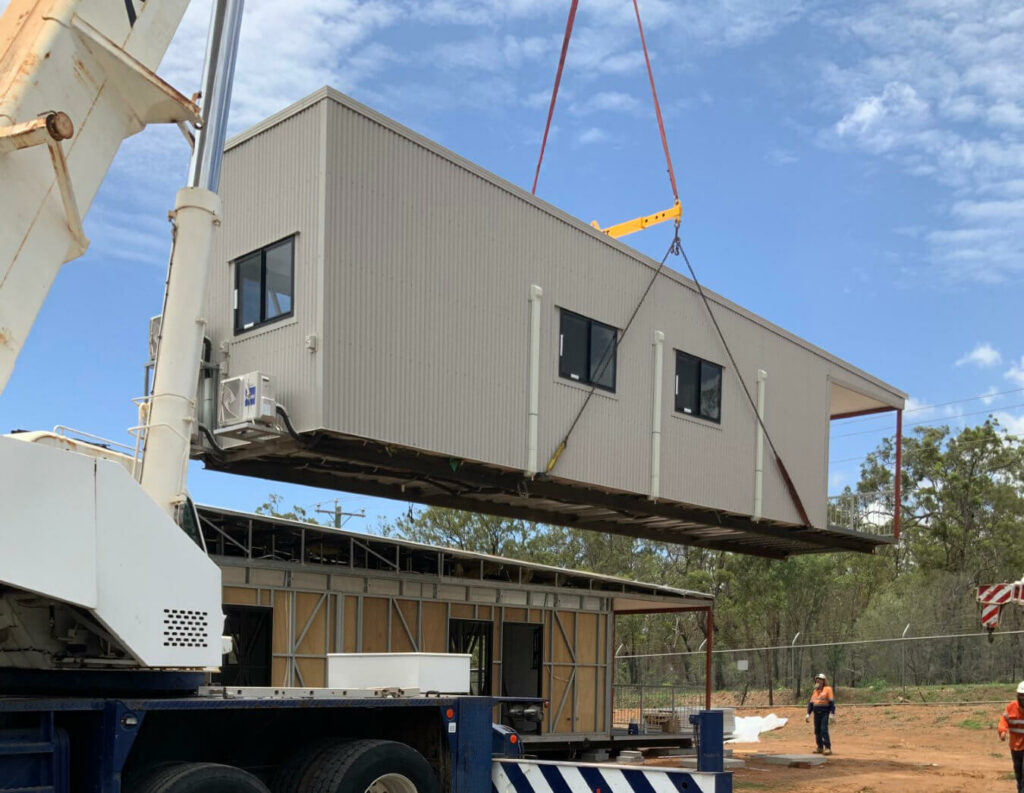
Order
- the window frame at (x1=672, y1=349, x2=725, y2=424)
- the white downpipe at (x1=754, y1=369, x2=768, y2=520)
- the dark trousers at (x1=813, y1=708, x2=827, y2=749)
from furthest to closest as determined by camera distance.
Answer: the dark trousers at (x1=813, y1=708, x2=827, y2=749)
the white downpipe at (x1=754, y1=369, x2=768, y2=520)
the window frame at (x1=672, y1=349, x2=725, y2=424)

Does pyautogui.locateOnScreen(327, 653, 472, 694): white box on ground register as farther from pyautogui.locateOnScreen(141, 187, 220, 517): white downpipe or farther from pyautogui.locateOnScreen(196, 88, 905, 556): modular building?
pyautogui.locateOnScreen(196, 88, 905, 556): modular building

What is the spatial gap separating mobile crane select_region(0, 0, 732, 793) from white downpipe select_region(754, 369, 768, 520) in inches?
536

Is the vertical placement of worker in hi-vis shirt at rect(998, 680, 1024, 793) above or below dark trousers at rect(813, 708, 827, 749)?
above

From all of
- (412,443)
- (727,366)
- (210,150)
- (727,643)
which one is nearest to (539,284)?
(412,443)

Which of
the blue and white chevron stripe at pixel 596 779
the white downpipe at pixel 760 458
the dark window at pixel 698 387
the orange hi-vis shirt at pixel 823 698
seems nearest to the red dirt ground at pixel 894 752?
the orange hi-vis shirt at pixel 823 698

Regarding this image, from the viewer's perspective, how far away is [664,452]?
20453mm

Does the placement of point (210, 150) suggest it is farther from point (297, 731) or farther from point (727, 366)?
point (727, 366)

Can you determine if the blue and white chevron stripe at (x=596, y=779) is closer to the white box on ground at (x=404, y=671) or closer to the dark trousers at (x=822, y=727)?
the white box on ground at (x=404, y=671)

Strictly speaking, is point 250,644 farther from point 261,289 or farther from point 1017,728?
point 1017,728

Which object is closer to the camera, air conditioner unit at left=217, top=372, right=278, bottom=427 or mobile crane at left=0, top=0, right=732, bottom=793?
mobile crane at left=0, top=0, right=732, bottom=793

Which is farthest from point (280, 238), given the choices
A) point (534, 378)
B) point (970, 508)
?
point (970, 508)

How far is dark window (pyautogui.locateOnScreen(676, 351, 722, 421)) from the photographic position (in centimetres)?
2116

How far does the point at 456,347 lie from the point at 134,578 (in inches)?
380

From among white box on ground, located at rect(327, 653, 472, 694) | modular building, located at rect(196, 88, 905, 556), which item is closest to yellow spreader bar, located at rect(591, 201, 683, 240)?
modular building, located at rect(196, 88, 905, 556)
